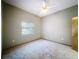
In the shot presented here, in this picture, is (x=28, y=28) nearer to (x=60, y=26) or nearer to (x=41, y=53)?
(x=60, y=26)

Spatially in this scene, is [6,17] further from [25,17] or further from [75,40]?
[75,40]

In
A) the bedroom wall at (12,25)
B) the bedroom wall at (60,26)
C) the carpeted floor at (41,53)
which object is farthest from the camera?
the bedroom wall at (60,26)

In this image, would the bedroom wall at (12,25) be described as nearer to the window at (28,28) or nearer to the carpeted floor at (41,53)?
the window at (28,28)

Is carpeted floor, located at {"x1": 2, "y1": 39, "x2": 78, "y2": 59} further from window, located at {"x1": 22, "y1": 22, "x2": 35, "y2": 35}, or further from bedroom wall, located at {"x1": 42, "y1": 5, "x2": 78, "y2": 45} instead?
window, located at {"x1": 22, "y1": 22, "x2": 35, "y2": 35}

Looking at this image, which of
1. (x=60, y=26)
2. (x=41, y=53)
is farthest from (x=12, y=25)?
(x=60, y=26)

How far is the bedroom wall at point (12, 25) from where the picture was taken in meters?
3.46

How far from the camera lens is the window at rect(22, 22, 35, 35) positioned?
4571 mm

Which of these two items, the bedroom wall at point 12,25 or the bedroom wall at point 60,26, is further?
the bedroom wall at point 60,26

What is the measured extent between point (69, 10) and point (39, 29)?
2954 mm

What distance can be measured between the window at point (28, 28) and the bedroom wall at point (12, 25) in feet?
0.80

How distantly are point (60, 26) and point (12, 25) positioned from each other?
316 centimetres

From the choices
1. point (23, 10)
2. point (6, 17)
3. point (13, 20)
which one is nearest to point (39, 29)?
point (23, 10)

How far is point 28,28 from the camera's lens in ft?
16.2

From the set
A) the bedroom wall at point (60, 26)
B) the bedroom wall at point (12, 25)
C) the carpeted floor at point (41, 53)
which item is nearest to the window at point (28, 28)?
the bedroom wall at point (12, 25)
